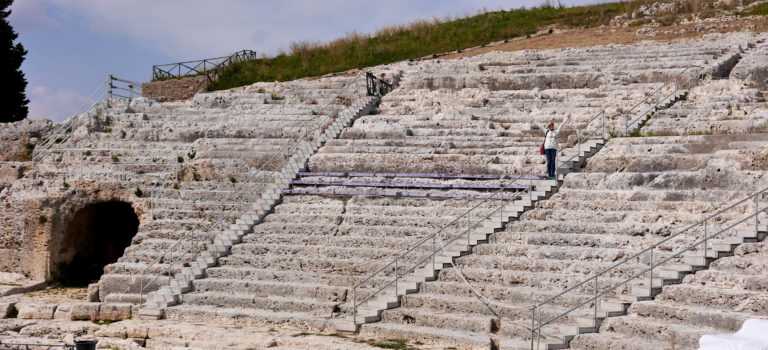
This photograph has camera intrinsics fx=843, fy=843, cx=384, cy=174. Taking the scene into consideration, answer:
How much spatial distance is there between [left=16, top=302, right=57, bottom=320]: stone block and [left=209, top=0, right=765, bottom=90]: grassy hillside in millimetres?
14702

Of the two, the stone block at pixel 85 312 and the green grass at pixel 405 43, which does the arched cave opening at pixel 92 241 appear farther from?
the green grass at pixel 405 43

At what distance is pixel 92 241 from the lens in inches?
761

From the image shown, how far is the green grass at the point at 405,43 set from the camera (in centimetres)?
2936

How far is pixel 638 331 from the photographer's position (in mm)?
10398

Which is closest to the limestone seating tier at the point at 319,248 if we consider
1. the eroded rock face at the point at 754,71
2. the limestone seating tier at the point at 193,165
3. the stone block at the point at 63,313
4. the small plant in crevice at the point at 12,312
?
the limestone seating tier at the point at 193,165

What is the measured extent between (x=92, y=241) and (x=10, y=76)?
1539cm

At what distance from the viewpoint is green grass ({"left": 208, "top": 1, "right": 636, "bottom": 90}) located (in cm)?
2936

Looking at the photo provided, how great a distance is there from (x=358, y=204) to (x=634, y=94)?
7080 mm

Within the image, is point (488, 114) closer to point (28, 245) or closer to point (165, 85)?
point (28, 245)

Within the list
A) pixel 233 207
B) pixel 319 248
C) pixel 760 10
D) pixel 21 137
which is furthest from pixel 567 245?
pixel 760 10

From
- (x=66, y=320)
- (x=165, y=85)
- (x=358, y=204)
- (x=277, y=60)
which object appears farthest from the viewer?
(x=277, y=60)

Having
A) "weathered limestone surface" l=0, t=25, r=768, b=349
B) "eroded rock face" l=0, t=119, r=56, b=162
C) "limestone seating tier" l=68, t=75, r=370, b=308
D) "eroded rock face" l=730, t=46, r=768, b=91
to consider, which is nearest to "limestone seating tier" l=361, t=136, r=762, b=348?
"weathered limestone surface" l=0, t=25, r=768, b=349

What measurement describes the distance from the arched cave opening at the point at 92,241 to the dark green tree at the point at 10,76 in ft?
45.0

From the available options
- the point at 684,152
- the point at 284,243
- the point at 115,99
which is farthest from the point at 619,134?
the point at 115,99
